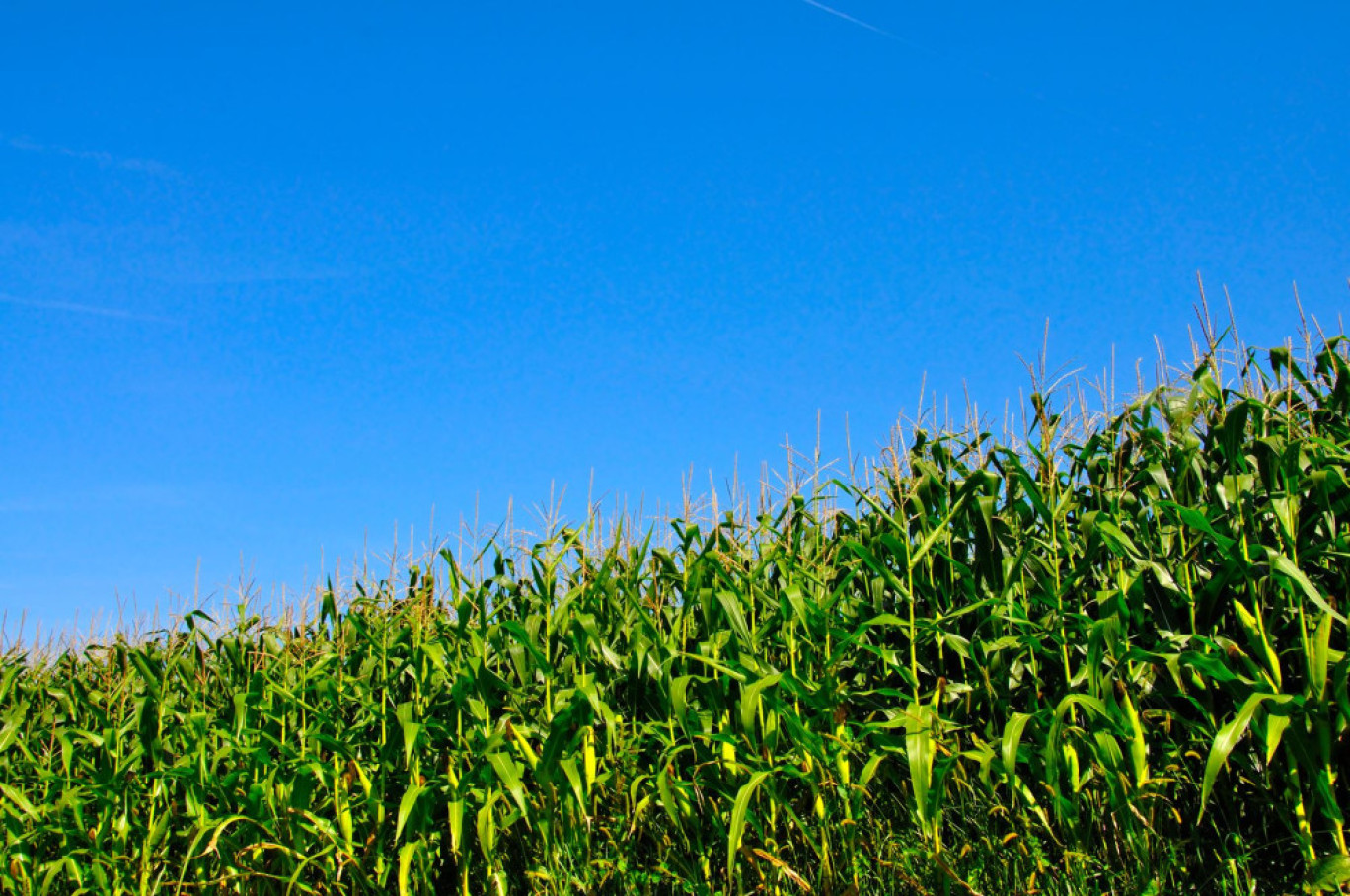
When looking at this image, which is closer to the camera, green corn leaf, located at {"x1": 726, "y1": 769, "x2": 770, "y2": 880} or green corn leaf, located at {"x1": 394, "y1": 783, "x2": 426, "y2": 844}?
green corn leaf, located at {"x1": 726, "y1": 769, "x2": 770, "y2": 880}

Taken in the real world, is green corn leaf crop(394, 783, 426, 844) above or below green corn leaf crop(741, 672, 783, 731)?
below

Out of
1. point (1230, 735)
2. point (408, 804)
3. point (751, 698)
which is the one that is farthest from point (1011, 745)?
point (408, 804)

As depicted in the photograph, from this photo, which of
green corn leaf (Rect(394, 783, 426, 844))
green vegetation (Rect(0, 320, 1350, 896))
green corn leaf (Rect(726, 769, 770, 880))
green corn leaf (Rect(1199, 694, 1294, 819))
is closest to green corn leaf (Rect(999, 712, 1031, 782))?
green vegetation (Rect(0, 320, 1350, 896))

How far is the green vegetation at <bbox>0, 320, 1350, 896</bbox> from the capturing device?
3.12m

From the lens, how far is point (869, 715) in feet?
11.8

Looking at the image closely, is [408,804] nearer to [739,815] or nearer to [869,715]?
[739,815]

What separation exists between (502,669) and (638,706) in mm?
738

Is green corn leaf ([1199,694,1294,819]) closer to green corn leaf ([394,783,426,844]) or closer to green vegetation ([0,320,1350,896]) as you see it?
green vegetation ([0,320,1350,896])

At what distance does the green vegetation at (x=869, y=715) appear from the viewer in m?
3.12

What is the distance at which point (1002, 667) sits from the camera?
3.54 metres

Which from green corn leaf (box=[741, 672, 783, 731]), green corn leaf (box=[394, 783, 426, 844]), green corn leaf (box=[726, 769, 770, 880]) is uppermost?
green corn leaf (box=[741, 672, 783, 731])

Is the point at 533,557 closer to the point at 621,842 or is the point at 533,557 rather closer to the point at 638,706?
the point at 638,706

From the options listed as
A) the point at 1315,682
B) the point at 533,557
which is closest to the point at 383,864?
the point at 533,557

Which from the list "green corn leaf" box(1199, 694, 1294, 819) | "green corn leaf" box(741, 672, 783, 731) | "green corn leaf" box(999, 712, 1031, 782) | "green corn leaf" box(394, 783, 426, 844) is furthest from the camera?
"green corn leaf" box(394, 783, 426, 844)
